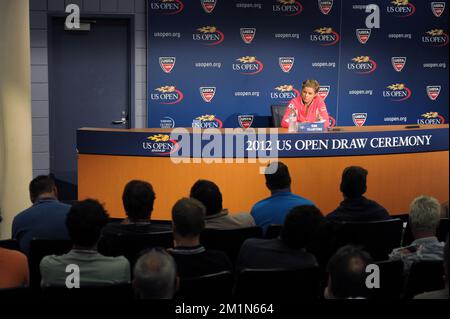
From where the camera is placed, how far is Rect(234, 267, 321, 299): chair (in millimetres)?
3254

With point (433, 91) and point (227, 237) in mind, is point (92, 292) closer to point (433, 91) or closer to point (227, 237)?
point (227, 237)

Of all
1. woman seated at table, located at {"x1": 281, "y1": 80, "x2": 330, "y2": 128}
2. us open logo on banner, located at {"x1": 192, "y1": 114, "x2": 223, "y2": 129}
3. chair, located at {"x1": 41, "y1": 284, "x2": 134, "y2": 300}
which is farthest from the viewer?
us open logo on banner, located at {"x1": 192, "y1": 114, "x2": 223, "y2": 129}

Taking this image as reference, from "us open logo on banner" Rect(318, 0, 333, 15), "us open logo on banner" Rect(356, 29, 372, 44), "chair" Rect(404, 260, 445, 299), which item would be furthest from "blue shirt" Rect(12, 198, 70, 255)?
"us open logo on banner" Rect(356, 29, 372, 44)

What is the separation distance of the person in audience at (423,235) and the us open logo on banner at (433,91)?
6.68m

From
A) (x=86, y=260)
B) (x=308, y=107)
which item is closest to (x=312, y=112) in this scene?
(x=308, y=107)

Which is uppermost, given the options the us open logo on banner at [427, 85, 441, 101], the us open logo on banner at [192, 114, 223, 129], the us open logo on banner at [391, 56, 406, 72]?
the us open logo on banner at [391, 56, 406, 72]

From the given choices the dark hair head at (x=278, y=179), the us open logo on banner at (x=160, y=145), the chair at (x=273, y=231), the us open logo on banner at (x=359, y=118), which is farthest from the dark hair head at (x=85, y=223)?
the us open logo on banner at (x=359, y=118)

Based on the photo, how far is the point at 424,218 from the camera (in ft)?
13.1

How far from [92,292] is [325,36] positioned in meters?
7.39

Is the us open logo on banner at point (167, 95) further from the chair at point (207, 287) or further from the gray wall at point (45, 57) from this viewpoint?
the chair at point (207, 287)

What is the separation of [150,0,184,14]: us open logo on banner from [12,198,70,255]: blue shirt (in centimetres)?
514

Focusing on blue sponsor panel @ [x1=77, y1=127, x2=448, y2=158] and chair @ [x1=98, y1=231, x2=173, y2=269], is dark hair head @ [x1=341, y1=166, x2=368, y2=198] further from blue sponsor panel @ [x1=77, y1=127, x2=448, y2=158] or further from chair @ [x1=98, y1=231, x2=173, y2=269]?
blue sponsor panel @ [x1=77, y1=127, x2=448, y2=158]
